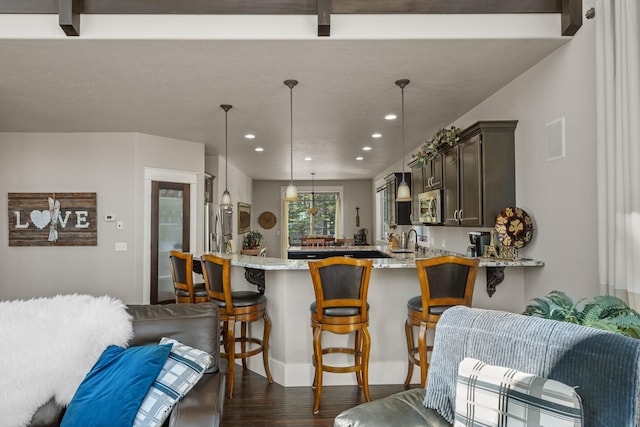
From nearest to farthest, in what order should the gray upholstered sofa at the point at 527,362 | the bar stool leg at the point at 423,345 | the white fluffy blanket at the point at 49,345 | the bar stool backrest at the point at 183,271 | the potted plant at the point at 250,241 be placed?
the gray upholstered sofa at the point at 527,362 → the white fluffy blanket at the point at 49,345 → the bar stool leg at the point at 423,345 → the bar stool backrest at the point at 183,271 → the potted plant at the point at 250,241

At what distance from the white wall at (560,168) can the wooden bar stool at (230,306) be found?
2.03 metres

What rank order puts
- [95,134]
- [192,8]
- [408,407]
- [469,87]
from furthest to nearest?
[95,134] < [469,87] < [192,8] < [408,407]

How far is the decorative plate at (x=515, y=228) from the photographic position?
322cm

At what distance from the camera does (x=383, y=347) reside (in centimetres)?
332

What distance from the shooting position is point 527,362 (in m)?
1.38

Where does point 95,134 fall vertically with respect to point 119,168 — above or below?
above

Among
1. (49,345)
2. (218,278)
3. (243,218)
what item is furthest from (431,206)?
(243,218)

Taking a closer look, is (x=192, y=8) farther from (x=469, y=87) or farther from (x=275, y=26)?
(x=469, y=87)

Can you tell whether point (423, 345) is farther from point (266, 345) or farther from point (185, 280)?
point (185, 280)

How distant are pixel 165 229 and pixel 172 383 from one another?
4.39 metres

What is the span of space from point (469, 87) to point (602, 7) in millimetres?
1366

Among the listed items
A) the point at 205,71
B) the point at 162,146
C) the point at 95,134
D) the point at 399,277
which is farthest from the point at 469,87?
the point at 95,134

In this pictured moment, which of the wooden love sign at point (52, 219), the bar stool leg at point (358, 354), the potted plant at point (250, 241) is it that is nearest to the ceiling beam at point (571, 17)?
the bar stool leg at point (358, 354)

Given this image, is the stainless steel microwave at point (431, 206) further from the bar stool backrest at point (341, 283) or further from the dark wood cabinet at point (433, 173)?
the bar stool backrest at point (341, 283)
